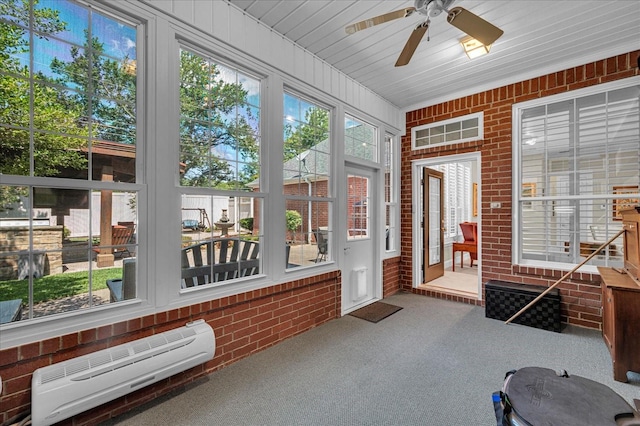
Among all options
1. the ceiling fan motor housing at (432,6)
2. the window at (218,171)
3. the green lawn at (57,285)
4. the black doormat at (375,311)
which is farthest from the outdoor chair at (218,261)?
the ceiling fan motor housing at (432,6)

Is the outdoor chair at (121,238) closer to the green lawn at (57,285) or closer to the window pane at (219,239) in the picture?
the green lawn at (57,285)

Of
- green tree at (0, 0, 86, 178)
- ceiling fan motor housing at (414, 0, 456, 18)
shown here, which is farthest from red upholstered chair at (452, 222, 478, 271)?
green tree at (0, 0, 86, 178)

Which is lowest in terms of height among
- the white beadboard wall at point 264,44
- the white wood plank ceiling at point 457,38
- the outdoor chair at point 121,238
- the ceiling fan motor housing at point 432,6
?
the outdoor chair at point 121,238

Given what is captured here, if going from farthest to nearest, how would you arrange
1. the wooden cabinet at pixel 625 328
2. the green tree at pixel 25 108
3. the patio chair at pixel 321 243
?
1. the patio chair at pixel 321 243
2. the wooden cabinet at pixel 625 328
3. the green tree at pixel 25 108

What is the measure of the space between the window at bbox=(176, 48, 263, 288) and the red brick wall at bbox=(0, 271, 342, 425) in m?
0.29

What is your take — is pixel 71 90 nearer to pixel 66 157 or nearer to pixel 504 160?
pixel 66 157

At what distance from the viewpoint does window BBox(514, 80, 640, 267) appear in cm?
324

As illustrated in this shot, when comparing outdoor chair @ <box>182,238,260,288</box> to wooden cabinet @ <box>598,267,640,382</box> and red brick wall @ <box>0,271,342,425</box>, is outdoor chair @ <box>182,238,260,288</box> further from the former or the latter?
wooden cabinet @ <box>598,267,640,382</box>

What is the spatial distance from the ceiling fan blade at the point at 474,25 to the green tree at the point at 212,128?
1846 mm

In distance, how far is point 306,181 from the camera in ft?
11.1

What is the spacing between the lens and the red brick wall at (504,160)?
3.31 m

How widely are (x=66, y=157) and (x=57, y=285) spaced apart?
82cm

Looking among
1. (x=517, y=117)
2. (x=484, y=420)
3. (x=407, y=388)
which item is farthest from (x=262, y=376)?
(x=517, y=117)

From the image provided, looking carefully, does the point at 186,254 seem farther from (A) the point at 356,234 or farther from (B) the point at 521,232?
(B) the point at 521,232
